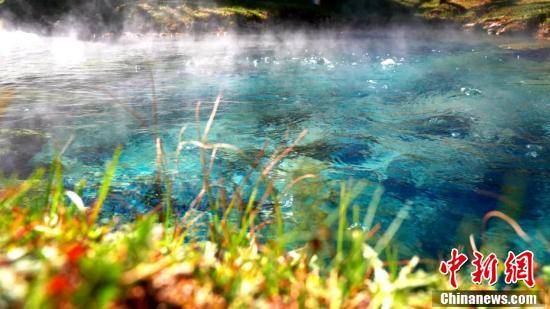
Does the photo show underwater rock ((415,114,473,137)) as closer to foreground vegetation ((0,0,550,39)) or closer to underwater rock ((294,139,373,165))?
underwater rock ((294,139,373,165))

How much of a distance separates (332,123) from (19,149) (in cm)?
599

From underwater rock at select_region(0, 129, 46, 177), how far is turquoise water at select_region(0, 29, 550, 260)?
37mm

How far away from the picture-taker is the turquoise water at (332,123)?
18.1ft

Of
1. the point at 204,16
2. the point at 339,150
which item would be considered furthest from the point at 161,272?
the point at 204,16

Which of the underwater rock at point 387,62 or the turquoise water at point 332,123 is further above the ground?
the underwater rock at point 387,62

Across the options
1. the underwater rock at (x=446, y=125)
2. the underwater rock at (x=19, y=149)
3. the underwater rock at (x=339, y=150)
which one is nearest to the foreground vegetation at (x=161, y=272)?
the underwater rock at (x=339, y=150)

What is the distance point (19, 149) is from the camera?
7227 millimetres

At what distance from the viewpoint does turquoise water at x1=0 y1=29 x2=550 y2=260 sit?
218 inches

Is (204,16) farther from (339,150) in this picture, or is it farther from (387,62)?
(339,150)

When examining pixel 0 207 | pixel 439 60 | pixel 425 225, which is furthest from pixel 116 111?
pixel 439 60

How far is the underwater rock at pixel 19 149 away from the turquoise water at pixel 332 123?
0.04 metres

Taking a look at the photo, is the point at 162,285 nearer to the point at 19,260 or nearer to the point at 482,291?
the point at 19,260

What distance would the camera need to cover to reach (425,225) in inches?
196
